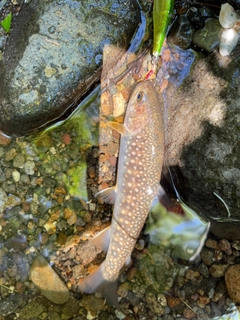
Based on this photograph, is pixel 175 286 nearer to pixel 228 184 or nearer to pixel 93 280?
pixel 93 280

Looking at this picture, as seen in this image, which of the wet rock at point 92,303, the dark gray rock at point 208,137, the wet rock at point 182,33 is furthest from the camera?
the wet rock at point 92,303

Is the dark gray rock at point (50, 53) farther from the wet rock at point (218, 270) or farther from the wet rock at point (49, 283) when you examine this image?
the wet rock at point (218, 270)

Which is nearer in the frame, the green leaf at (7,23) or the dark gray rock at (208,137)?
the dark gray rock at (208,137)

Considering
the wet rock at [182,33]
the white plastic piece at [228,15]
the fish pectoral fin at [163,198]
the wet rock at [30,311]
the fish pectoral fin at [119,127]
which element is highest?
the white plastic piece at [228,15]

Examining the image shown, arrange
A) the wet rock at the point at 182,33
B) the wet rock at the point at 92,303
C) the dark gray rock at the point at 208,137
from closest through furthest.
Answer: the dark gray rock at the point at 208,137 → the wet rock at the point at 182,33 → the wet rock at the point at 92,303

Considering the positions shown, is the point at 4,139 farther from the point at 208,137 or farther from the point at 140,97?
the point at 208,137

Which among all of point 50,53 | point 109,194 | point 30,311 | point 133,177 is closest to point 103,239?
point 109,194

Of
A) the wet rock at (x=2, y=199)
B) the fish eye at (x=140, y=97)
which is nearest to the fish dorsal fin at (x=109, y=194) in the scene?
the fish eye at (x=140, y=97)
